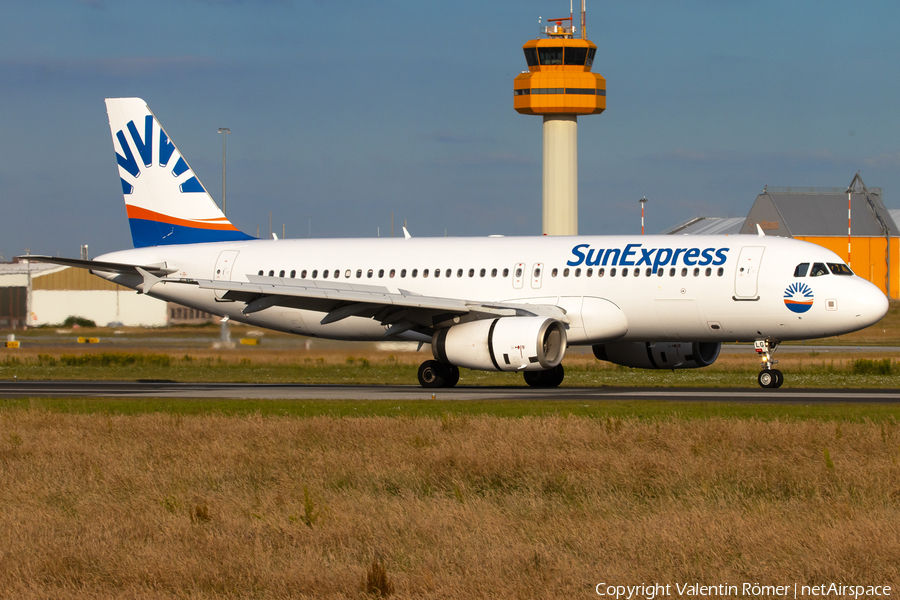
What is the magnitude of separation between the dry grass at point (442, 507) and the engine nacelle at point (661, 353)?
43.2 ft

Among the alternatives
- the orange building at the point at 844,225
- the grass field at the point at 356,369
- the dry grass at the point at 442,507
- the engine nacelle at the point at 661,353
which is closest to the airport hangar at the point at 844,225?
the orange building at the point at 844,225

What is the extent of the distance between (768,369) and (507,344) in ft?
21.9

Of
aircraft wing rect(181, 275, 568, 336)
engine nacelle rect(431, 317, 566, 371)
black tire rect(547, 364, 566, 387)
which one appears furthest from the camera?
black tire rect(547, 364, 566, 387)

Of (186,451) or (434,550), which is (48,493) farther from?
(434,550)

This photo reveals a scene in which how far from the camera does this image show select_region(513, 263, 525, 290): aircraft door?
1204 inches

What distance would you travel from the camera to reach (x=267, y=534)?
1118 cm

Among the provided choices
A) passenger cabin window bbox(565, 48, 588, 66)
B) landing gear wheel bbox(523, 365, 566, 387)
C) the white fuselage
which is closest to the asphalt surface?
landing gear wheel bbox(523, 365, 566, 387)

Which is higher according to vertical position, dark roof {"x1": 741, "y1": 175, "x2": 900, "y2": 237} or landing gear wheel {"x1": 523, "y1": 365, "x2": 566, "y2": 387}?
dark roof {"x1": 741, "y1": 175, "x2": 900, "y2": 237}

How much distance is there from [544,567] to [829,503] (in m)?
4.01

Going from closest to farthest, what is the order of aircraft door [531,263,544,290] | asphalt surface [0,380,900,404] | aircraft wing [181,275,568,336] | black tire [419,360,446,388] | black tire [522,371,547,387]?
asphalt surface [0,380,900,404]
aircraft wing [181,275,568,336]
aircraft door [531,263,544,290]
black tire [419,360,446,388]
black tire [522,371,547,387]

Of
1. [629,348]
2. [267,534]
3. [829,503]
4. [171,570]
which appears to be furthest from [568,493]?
[629,348]

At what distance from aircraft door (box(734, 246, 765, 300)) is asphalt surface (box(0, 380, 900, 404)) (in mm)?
2371

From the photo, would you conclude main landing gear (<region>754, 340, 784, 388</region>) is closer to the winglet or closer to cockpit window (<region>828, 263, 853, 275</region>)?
cockpit window (<region>828, 263, 853, 275</region>)

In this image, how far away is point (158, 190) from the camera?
36594mm
